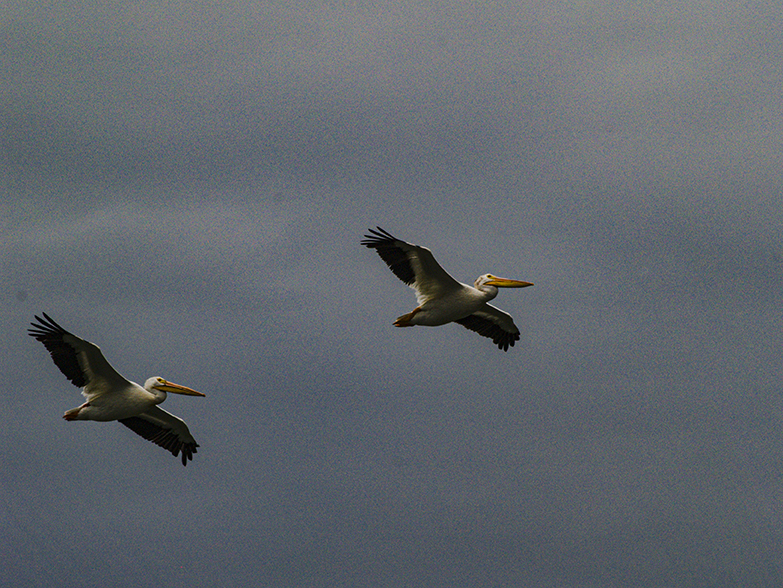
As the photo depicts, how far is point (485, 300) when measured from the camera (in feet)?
80.1

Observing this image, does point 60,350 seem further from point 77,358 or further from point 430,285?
point 430,285

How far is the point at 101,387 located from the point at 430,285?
5.88m

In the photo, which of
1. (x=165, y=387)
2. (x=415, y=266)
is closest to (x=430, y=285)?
(x=415, y=266)

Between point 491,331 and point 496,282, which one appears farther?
point 491,331

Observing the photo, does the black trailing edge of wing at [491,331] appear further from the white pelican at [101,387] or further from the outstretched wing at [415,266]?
the white pelican at [101,387]

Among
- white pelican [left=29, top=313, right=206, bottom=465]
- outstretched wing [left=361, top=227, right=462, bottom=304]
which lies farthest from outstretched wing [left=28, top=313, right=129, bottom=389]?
outstretched wing [left=361, top=227, right=462, bottom=304]

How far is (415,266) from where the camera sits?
78.0 feet

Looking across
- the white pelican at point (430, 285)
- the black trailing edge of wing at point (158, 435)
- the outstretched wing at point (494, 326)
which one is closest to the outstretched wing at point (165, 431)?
the black trailing edge of wing at point (158, 435)

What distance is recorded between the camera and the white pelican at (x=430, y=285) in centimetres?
2350

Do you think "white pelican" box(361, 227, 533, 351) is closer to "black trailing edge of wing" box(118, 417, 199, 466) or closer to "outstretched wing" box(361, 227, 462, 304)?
"outstretched wing" box(361, 227, 462, 304)

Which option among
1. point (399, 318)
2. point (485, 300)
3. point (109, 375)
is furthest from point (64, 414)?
point (485, 300)

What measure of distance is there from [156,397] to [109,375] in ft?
3.26

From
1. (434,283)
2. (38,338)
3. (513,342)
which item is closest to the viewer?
(38,338)

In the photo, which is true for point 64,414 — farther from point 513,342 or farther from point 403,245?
point 513,342
